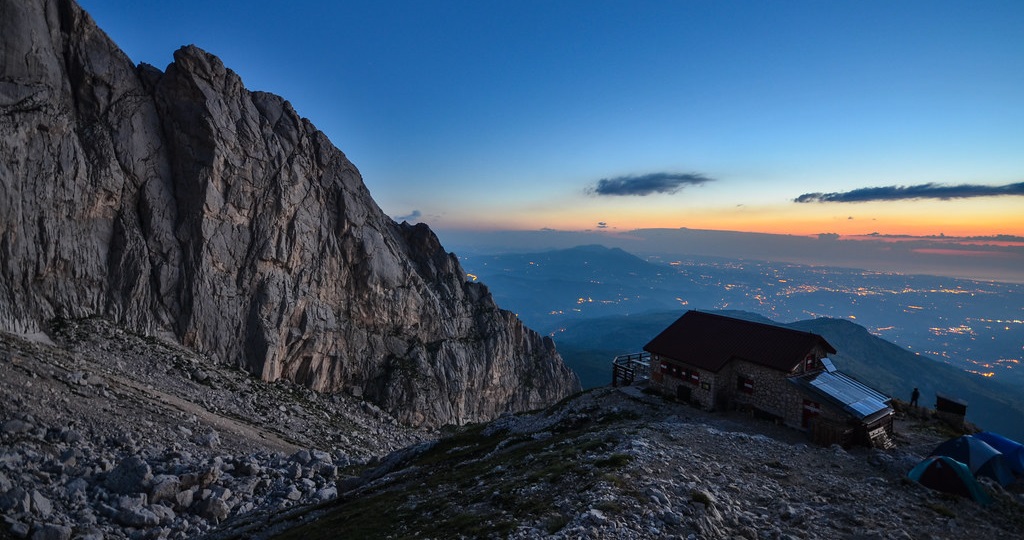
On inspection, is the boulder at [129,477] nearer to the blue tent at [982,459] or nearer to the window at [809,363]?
the blue tent at [982,459]

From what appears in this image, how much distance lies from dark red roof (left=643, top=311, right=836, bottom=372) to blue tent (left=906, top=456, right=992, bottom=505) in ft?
40.7

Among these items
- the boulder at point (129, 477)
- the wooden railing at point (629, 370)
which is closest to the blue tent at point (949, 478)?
the wooden railing at point (629, 370)

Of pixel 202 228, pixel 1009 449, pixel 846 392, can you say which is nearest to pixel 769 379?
pixel 846 392

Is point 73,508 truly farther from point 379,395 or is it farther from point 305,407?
point 379,395

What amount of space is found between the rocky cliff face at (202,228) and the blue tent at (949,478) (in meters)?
71.9

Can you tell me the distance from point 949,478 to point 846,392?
12.2 metres

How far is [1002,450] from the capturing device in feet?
82.2

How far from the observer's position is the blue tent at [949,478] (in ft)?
67.0

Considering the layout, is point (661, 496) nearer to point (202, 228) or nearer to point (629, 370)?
point (629, 370)

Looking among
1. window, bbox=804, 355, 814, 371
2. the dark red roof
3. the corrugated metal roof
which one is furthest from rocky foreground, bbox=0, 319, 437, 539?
window, bbox=804, 355, 814, 371

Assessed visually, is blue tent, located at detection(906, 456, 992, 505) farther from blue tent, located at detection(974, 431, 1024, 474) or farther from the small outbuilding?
the small outbuilding

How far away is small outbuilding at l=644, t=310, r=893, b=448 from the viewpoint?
3041 centimetres

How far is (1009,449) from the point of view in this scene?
81.6 feet

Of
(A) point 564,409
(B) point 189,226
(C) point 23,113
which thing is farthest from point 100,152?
(A) point 564,409
